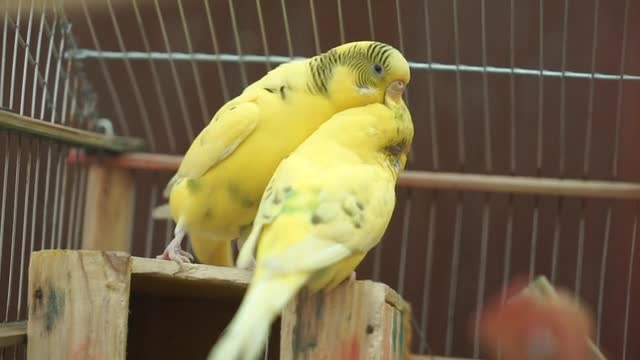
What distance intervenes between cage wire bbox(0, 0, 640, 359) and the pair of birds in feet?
1.32

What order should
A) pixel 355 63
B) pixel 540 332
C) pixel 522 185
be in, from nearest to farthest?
pixel 540 332
pixel 355 63
pixel 522 185

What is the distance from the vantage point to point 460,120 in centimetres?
158

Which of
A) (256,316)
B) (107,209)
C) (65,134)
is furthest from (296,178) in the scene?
(107,209)

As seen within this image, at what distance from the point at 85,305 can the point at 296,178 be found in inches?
9.3

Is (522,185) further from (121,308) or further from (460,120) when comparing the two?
(121,308)

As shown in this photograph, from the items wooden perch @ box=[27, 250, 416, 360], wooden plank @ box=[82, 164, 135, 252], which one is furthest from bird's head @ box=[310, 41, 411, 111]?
wooden plank @ box=[82, 164, 135, 252]

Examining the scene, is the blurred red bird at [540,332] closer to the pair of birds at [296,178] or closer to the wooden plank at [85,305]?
the pair of birds at [296,178]

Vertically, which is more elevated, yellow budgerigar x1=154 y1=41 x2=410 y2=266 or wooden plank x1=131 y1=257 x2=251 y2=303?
yellow budgerigar x1=154 y1=41 x2=410 y2=266

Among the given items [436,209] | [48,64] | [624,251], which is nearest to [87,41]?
[48,64]

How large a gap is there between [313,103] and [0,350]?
44cm

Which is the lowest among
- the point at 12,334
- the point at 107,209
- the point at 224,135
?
the point at 12,334

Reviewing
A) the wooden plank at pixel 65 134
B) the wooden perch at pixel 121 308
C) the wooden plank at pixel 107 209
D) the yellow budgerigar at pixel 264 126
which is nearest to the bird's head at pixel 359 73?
the yellow budgerigar at pixel 264 126

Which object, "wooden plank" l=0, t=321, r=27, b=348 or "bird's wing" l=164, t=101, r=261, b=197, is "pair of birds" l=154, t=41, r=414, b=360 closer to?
"bird's wing" l=164, t=101, r=261, b=197

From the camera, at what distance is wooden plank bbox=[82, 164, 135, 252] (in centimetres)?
148
